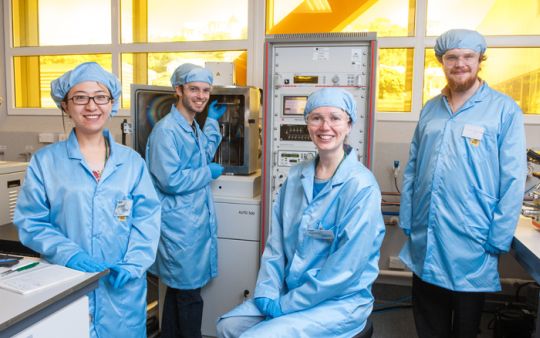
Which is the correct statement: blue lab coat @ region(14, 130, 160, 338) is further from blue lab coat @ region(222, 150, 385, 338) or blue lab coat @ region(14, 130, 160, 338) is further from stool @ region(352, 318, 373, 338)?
stool @ region(352, 318, 373, 338)

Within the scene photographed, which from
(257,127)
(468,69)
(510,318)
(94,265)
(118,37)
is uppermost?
(118,37)

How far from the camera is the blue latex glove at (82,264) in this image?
136 centimetres

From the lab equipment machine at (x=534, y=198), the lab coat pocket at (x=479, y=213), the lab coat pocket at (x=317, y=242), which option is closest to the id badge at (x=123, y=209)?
the lab coat pocket at (x=317, y=242)

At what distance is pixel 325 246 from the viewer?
1.47m

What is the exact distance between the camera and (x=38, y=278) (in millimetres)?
1223

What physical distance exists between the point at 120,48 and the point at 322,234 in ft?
8.83

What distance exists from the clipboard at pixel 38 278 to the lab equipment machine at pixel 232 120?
1182mm

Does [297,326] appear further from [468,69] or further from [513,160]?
[468,69]

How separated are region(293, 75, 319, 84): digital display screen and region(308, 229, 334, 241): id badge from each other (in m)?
1.11

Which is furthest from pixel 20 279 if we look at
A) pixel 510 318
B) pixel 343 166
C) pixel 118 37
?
pixel 118 37

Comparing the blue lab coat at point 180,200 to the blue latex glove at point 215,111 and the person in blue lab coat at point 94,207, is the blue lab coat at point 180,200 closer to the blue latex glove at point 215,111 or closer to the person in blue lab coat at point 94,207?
the blue latex glove at point 215,111

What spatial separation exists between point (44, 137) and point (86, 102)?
2489 mm

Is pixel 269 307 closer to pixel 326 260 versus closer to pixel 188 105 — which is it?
pixel 326 260

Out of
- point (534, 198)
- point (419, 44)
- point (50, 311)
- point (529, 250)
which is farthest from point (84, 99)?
point (419, 44)
